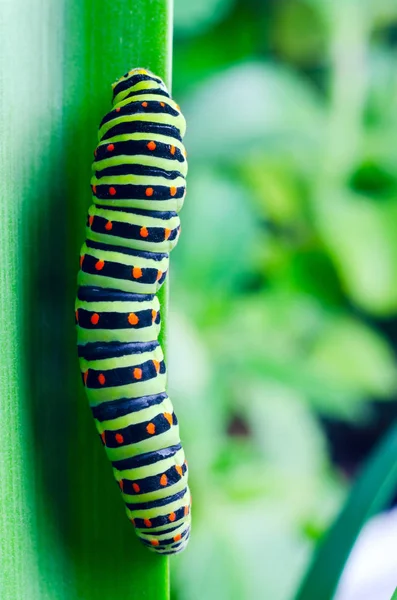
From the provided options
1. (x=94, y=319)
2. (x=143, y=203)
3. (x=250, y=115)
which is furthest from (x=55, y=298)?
(x=250, y=115)

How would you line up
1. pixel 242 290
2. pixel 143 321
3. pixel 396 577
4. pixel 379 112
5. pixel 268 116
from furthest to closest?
1. pixel 379 112
2. pixel 242 290
3. pixel 268 116
4. pixel 396 577
5. pixel 143 321

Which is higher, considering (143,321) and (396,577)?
(143,321)

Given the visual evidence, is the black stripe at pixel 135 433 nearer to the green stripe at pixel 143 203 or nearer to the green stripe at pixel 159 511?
the green stripe at pixel 159 511

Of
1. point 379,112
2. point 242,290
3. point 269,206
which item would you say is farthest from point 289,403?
point 379,112

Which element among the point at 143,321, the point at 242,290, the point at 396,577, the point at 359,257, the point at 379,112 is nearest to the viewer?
the point at 143,321

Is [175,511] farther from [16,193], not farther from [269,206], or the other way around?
[269,206]

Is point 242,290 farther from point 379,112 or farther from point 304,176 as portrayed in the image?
point 379,112

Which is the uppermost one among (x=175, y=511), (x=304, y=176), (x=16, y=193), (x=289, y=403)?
(x=304, y=176)

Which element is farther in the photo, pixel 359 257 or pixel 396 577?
pixel 359 257
